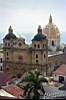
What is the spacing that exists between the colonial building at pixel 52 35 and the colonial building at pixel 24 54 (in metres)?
2.31

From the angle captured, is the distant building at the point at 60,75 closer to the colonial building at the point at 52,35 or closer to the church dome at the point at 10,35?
the church dome at the point at 10,35

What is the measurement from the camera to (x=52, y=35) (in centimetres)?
1416

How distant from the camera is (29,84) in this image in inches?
234

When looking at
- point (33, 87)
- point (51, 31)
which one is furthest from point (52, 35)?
point (33, 87)

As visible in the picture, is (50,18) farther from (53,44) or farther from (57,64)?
(57,64)

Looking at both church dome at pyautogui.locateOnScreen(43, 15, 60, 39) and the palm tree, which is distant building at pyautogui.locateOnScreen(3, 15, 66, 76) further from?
the palm tree

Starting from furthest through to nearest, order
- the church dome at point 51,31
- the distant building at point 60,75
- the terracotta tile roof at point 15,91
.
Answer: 1. the church dome at point 51,31
2. the distant building at point 60,75
3. the terracotta tile roof at point 15,91

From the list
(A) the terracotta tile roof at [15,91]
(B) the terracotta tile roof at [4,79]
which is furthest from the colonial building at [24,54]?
(A) the terracotta tile roof at [15,91]

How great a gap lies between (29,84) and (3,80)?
10.4ft

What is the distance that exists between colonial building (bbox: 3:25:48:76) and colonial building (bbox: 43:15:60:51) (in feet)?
7.59

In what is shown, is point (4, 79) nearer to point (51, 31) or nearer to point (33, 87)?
point (33, 87)

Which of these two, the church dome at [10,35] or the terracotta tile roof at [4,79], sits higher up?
the church dome at [10,35]

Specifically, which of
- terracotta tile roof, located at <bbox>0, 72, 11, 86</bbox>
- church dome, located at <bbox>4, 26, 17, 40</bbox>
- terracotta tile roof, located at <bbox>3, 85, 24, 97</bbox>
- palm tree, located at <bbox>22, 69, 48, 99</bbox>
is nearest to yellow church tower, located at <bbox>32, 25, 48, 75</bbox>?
church dome, located at <bbox>4, 26, 17, 40</bbox>

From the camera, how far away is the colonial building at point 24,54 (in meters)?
11.6
